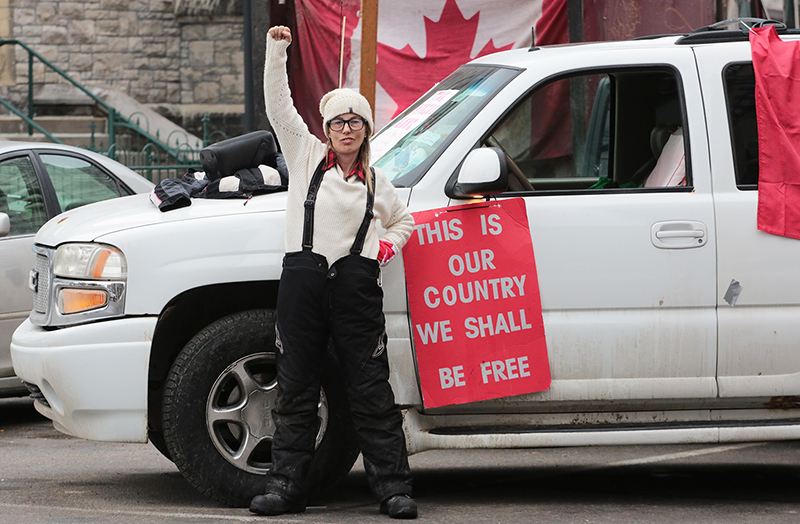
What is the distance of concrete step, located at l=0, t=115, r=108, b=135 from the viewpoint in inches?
602

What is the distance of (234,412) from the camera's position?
15.8 feet

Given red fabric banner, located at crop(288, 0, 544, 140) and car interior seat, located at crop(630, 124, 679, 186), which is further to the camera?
red fabric banner, located at crop(288, 0, 544, 140)

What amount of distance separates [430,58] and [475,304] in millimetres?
7073

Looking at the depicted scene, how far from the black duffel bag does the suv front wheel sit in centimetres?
72

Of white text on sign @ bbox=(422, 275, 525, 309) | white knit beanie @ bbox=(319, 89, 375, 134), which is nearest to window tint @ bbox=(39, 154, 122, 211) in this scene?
white knit beanie @ bbox=(319, 89, 375, 134)

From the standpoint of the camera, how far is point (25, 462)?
6223 millimetres

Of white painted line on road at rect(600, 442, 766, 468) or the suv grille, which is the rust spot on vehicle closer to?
white painted line on road at rect(600, 442, 766, 468)

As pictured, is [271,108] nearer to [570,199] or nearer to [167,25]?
[570,199]

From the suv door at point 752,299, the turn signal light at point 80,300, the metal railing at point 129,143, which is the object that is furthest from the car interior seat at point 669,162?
the metal railing at point 129,143

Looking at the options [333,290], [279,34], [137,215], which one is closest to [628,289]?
[333,290]

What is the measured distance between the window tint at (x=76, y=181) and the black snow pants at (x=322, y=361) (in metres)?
3.45

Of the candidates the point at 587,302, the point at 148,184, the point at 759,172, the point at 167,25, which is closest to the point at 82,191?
the point at 148,184

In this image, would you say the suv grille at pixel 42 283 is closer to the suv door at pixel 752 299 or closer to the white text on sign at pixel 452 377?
the white text on sign at pixel 452 377

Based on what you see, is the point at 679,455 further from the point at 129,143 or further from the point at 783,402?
the point at 129,143
